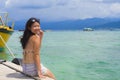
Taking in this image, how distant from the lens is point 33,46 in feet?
20.1

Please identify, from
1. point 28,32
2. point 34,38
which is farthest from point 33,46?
point 28,32

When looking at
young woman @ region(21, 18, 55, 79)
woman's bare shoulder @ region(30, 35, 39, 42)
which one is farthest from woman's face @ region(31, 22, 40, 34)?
woman's bare shoulder @ region(30, 35, 39, 42)

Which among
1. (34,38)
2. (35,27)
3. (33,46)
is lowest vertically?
(33,46)

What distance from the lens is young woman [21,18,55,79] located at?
6.09 metres

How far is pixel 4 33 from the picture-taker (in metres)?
18.3

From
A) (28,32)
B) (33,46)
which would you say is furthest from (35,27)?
(33,46)

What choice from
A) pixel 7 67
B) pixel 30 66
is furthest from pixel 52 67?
pixel 30 66

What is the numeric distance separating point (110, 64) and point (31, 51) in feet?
36.5

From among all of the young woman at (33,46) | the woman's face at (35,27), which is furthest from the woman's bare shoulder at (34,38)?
the woman's face at (35,27)

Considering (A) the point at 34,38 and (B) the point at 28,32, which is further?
(B) the point at 28,32

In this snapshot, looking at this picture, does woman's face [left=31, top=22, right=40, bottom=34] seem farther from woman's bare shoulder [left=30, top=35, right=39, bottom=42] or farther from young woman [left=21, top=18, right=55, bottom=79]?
woman's bare shoulder [left=30, top=35, right=39, bottom=42]

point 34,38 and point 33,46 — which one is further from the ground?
point 34,38

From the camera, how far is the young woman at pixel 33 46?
20.0ft

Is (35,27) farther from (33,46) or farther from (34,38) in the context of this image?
(33,46)
